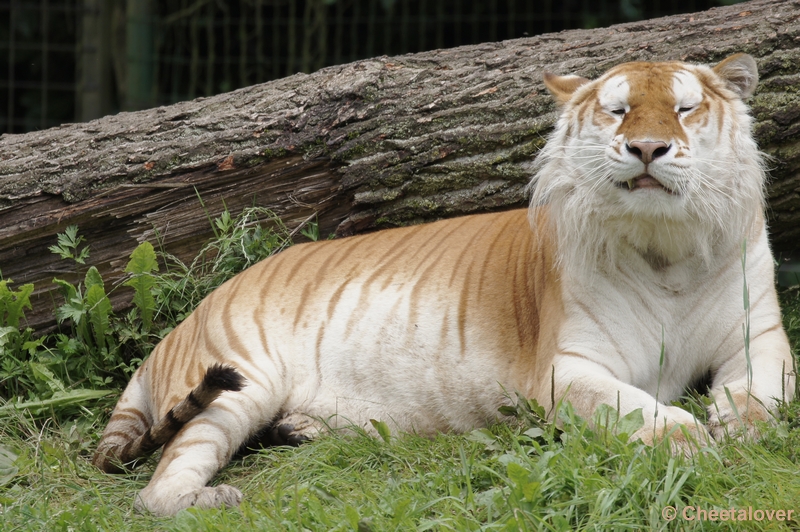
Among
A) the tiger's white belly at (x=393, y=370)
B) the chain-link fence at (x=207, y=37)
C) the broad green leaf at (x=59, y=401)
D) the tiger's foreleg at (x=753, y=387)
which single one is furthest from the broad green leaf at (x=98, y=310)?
the chain-link fence at (x=207, y=37)

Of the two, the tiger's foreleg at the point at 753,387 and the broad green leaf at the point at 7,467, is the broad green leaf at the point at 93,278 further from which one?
the tiger's foreleg at the point at 753,387

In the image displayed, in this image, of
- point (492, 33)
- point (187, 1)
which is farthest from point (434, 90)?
point (187, 1)

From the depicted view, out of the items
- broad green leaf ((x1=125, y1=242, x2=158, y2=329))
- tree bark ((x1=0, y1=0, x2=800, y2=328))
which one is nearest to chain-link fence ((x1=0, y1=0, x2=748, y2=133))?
tree bark ((x1=0, y1=0, x2=800, y2=328))

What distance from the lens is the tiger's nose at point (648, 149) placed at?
9.78 feet

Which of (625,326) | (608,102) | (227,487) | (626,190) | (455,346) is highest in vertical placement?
(608,102)

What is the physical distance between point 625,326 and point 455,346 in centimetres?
74

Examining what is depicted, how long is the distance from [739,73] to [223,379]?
2238mm

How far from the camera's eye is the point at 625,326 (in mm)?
3301

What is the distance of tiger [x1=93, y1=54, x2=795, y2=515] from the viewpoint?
3115 mm

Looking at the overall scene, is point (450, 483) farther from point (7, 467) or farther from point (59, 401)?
point (59, 401)

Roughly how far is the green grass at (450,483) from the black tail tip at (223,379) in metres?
0.36

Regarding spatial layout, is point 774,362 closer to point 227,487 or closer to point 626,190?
point 626,190

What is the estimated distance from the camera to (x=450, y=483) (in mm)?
2701

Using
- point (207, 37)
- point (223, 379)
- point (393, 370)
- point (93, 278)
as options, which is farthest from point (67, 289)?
point (207, 37)
